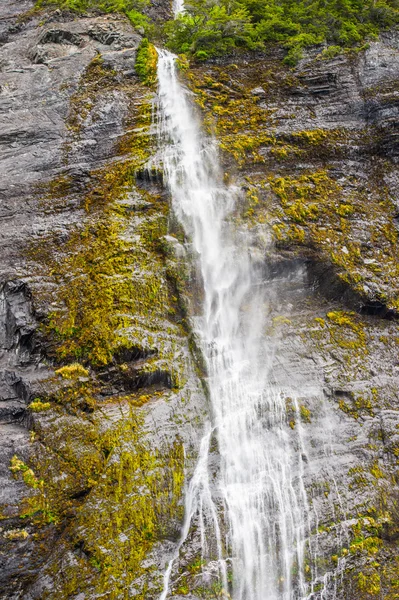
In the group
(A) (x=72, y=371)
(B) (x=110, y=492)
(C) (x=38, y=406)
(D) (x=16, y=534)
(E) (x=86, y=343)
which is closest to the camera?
(D) (x=16, y=534)

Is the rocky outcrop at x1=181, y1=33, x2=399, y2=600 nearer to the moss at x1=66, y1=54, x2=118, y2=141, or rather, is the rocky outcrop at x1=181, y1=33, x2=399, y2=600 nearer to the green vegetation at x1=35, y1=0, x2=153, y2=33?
the moss at x1=66, y1=54, x2=118, y2=141

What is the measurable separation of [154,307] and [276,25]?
8.85m

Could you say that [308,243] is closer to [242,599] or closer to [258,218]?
[258,218]

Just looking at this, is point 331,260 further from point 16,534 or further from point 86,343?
point 16,534

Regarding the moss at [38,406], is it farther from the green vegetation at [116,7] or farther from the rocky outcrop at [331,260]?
the green vegetation at [116,7]

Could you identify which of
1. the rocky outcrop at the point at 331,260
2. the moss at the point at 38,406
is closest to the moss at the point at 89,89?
the rocky outcrop at the point at 331,260

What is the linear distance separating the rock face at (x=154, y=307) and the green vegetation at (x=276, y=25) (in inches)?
21.6

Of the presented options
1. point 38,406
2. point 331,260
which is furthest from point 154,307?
point 331,260

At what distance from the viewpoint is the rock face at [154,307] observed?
6.10 meters

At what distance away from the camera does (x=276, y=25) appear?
1214cm

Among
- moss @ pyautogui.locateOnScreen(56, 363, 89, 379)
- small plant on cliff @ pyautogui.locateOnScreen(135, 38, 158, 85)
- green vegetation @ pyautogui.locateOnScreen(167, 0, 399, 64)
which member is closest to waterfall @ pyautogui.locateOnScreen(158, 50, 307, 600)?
small plant on cliff @ pyautogui.locateOnScreen(135, 38, 158, 85)

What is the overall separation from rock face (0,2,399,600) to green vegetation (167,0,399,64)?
1.80 feet

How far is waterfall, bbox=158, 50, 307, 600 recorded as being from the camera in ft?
20.0

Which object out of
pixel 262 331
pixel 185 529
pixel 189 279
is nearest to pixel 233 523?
pixel 185 529
